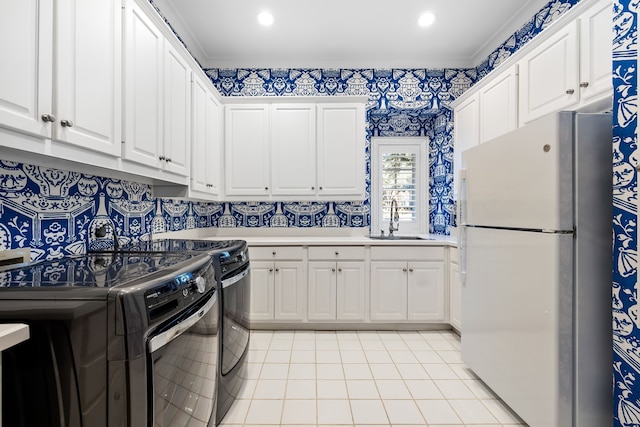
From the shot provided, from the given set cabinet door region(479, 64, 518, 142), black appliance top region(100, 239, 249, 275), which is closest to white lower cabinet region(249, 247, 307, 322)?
black appliance top region(100, 239, 249, 275)

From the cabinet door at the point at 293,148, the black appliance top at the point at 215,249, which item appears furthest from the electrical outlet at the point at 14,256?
the cabinet door at the point at 293,148

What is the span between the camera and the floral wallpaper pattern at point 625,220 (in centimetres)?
126

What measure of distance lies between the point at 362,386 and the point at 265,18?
2.93m

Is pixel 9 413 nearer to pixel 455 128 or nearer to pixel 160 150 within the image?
pixel 160 150

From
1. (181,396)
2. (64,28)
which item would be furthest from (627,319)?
(64,28)

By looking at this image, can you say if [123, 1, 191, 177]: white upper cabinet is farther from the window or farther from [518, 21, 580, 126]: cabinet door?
[518, 21, 580, 126]: cabinet door

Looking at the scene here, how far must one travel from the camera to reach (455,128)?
321cm

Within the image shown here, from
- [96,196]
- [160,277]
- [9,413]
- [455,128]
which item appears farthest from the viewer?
[455,128]

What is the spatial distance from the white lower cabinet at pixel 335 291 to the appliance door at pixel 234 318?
988 millimetres

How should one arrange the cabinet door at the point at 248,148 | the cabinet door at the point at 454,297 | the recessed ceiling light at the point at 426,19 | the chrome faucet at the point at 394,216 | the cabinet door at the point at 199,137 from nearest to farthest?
the cabinet door at the point at 199,137
the recessed ceiling light at the point at 426,19
the cabinet door at the point at 454,297
the cabinet door at the point at 248,148
the chrome faucet at the point at 394,216

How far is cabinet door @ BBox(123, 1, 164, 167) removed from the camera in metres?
1.57

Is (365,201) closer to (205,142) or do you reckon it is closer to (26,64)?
(205,142)

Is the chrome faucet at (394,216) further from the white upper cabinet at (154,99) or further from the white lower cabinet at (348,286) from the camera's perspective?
the white upper cabinet at (154,99)

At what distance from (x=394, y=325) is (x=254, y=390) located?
1.53 m
